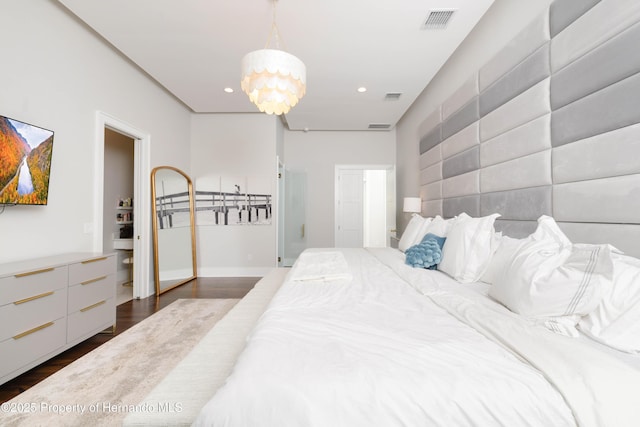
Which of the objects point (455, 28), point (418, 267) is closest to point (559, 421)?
point (418, 267)

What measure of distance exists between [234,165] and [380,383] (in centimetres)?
439

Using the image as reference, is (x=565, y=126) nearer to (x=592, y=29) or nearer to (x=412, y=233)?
(x=592, y=29)

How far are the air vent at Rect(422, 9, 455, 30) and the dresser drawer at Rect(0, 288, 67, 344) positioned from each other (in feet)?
11.8

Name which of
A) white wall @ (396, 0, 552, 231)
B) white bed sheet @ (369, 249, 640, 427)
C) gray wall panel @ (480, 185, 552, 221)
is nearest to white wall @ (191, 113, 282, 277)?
white wall @ (396, 0, 552, 231)

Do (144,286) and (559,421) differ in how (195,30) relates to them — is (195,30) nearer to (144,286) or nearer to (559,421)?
(144,286)

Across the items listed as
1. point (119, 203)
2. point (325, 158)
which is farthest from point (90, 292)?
point (325, 158)

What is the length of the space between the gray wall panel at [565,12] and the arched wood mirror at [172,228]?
13.8 feet

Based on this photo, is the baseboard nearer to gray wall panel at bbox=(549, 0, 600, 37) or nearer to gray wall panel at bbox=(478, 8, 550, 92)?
gray wall panel at bbox=(478, 8, 550, 92)

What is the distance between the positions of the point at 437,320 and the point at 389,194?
181 inches

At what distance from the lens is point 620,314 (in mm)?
1012

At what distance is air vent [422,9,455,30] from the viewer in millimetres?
2232

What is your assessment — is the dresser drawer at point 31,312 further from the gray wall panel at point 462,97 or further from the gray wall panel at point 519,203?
the gray wall panel at point 462,97

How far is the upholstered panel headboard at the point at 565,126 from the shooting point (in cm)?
123

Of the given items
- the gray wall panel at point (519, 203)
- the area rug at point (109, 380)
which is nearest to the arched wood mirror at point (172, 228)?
the area rug at point (109, 380)
